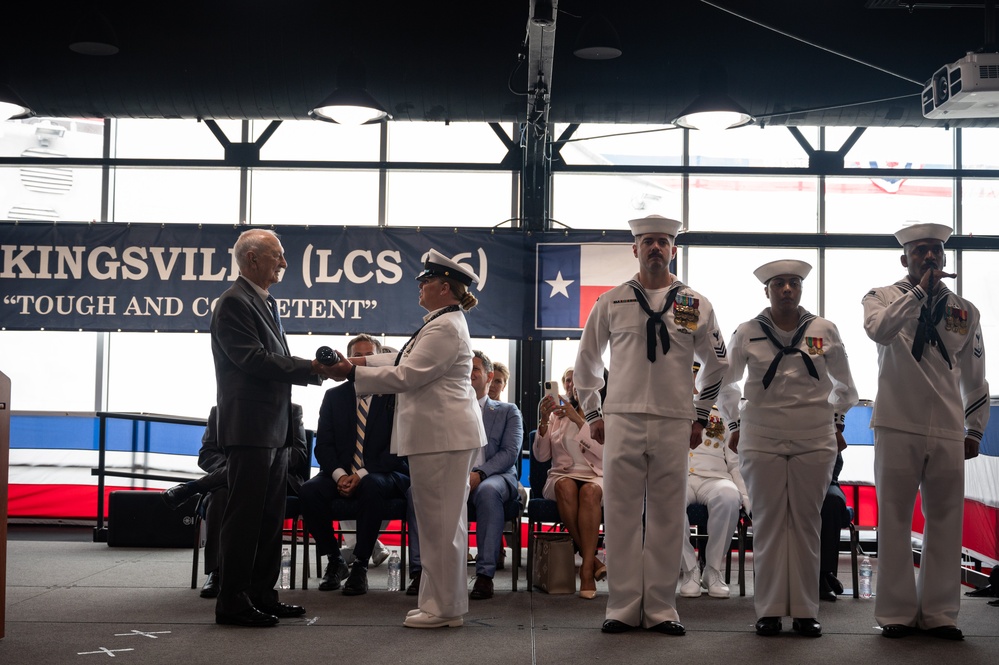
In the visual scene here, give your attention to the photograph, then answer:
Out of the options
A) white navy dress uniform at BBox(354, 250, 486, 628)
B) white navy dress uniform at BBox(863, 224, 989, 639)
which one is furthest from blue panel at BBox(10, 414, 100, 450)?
white navy dress uniform at BBox(863, 224, 989, 639)

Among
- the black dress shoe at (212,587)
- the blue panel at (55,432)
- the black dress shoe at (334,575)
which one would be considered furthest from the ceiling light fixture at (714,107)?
the blue panel at (55,432)

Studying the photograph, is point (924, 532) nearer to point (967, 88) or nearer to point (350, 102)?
point (967, 88)

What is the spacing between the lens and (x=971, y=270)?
8.23 metres

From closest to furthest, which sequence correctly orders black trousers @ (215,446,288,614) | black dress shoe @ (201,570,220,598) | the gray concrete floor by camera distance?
the gray concrete floor < black trousers @ (215,446,288,614) < black dress shoe @ (201,570,220,598)

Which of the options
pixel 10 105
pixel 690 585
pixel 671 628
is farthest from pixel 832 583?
pixel 10 105

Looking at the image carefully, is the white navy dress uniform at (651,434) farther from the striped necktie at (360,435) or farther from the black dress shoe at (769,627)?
the striped necktie at (360,435)

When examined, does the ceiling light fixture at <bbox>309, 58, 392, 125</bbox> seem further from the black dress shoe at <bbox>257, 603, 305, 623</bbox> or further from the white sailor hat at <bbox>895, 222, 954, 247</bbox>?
the white sailor hat at <bbox>895, 222, 954, 247</bbox>

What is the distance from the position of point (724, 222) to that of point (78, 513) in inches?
236

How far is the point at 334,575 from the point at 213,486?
80cm

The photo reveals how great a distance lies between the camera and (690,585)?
17.1 feet

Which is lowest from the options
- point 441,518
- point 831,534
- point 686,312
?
point 831,534

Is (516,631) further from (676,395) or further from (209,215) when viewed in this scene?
(209,215)

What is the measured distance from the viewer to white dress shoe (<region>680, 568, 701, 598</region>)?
17.0 ft

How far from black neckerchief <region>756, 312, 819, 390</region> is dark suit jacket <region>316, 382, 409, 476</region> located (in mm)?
2136
